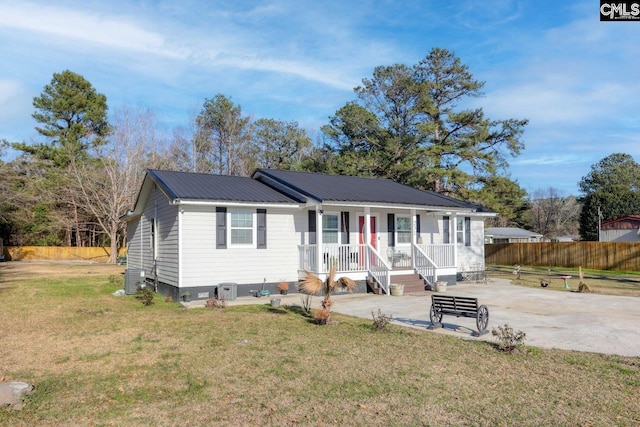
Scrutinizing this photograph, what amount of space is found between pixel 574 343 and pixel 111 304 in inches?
485

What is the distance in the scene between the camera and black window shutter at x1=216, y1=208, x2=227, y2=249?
14773 millimetres

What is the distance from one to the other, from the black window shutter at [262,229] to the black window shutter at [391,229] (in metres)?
5.54

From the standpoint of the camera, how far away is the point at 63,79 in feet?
147

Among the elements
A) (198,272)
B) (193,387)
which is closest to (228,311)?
(198,272)

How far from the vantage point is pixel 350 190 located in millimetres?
18219

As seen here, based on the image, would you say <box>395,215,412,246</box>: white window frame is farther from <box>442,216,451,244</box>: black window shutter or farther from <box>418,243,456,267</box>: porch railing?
<box>442,216,451,244</box>: black window shutter

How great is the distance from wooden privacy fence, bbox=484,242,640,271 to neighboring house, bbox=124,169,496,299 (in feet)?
54.6

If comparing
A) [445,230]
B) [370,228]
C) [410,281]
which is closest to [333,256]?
[370,228]

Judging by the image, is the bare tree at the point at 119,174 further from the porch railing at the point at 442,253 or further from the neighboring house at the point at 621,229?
the neighboring house at the point at 621,229

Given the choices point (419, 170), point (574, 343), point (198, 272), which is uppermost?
point (419, 170)

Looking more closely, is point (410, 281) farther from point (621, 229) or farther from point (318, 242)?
point (621, 229)

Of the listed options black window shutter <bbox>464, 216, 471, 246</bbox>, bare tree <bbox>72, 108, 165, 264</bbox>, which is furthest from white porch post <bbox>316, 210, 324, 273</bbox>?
bare tree <bbox>72, 108, 165, 264</bbox>

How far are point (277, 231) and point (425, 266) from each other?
240 inches

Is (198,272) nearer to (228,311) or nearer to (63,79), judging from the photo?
(228,311)
